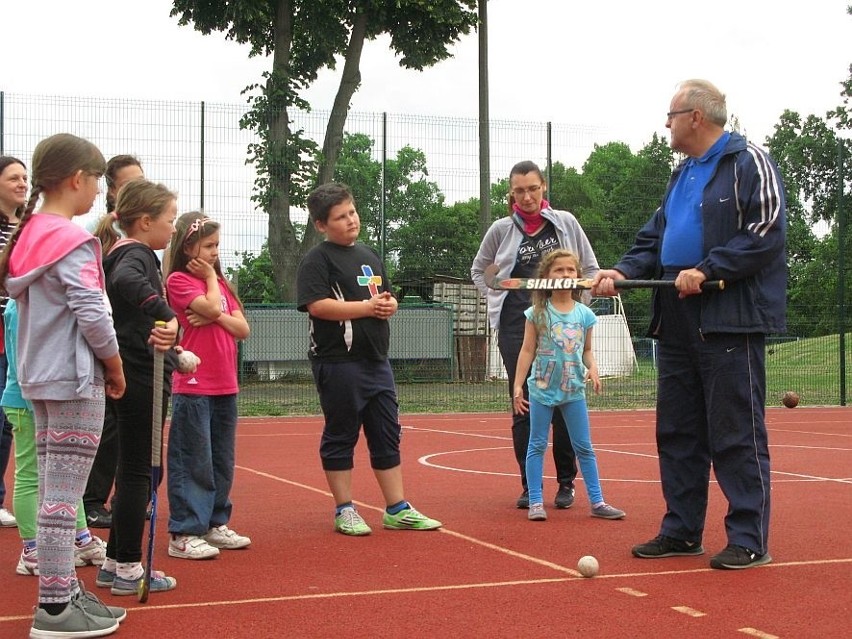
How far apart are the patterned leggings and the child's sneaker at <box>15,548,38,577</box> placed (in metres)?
1.04

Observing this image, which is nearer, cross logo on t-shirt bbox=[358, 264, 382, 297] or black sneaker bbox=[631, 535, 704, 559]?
black sneaker bbox=[631, 535, 704, 559]

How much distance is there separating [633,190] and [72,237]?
1409 centimetres

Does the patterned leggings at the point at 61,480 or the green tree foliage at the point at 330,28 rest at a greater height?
the green tree foliage at the point at 330,28

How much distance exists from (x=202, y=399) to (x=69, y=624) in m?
1.78

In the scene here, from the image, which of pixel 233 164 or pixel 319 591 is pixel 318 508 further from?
pixel 233 164

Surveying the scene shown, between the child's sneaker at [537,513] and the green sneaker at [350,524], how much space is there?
37.6 inches

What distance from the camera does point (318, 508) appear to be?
684cm

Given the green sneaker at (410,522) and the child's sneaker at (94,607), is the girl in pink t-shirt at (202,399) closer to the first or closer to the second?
the green sneaker at (410,522)

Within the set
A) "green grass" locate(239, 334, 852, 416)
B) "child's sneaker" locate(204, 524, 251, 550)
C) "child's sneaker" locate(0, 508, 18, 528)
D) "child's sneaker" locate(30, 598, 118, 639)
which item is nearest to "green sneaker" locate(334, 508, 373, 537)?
"child's sneaker" locate(204, 524, 251, 550)

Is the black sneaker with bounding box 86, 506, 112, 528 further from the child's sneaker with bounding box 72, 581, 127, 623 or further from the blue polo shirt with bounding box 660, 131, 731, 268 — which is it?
the blue polo shirt with bounding box 660, 131, 731, 268

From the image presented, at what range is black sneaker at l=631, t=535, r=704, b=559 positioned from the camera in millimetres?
5223

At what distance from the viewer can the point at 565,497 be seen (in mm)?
6883

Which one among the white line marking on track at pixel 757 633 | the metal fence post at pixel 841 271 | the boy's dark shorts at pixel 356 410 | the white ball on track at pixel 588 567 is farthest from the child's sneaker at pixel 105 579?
the metal fence post at pixel 841 271

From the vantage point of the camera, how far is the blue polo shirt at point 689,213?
5.23 m
